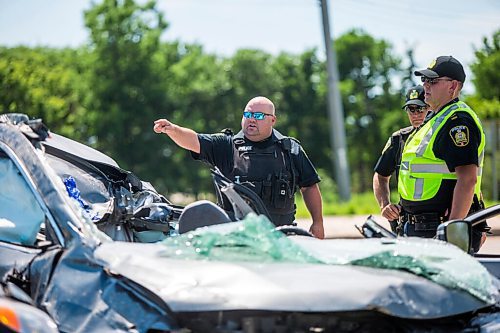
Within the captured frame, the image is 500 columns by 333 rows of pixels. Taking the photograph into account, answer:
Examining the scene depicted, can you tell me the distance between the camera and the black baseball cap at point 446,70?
5.08 meters

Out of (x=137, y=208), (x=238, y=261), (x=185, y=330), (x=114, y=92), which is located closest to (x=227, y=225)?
(x=238, y=261)

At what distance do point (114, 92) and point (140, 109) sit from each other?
1.62 meters

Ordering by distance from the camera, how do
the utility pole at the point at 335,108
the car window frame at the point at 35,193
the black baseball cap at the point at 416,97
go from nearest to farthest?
the car window frame at the point at 35,193 → the black baseball cap at the point at 416,97 → the utility pole at the point at 335,108

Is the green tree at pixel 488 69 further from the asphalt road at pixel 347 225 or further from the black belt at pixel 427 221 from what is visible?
the black belt at pixel 427 221

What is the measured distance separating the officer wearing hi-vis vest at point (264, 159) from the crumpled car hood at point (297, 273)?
2.21 m

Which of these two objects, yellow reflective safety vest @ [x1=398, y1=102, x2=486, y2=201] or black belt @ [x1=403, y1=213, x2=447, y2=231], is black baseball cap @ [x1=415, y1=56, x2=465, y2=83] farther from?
black belt @ [x1=403, y1=213, x2=447, y2=231]

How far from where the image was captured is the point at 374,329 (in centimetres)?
313

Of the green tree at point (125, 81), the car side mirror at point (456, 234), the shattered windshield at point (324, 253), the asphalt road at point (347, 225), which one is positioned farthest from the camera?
the green tree at point (125, 81)

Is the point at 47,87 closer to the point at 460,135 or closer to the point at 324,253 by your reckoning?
the point at 460,135

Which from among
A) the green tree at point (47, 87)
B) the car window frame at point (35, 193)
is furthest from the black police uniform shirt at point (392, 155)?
the green tree at point (47, 87)

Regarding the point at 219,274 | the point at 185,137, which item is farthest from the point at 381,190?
the point at 219,274

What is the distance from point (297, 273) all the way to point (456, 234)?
3.26ft

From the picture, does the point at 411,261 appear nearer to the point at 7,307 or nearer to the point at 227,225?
the point at 227,225

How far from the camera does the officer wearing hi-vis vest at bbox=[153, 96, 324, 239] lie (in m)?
5.68
